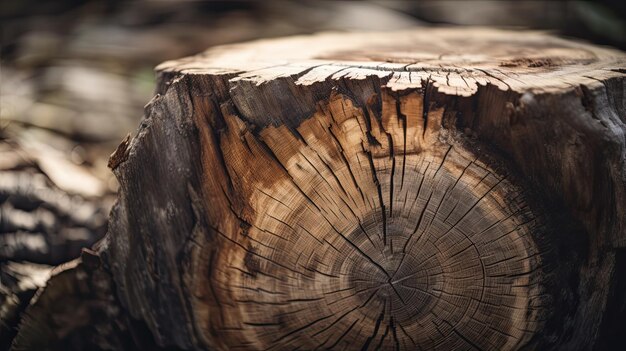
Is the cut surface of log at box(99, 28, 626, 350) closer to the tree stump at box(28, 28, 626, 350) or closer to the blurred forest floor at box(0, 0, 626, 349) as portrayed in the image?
the tree stump at box(28, 28, 626, 350)

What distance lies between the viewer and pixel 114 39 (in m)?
3.33

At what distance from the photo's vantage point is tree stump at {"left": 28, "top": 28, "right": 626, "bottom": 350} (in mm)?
1288

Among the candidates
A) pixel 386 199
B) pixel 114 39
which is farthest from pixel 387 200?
pixel 114 39

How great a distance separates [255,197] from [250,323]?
1.20 ft

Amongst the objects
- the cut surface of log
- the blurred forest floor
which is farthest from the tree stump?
the blurred forest floor

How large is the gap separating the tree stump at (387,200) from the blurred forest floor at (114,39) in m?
1.01

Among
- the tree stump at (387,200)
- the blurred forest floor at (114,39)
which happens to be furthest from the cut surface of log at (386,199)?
the blurred forest floor at (114,39)

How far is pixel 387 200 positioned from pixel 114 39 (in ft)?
8.54

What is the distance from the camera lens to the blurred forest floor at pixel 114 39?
106 inches

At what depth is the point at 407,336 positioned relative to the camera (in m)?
1.42

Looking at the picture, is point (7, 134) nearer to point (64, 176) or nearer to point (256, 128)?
point (64, 176)

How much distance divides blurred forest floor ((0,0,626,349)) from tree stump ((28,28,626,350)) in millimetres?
1007

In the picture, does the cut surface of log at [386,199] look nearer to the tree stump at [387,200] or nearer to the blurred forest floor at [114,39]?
the tree stump at [387,200]

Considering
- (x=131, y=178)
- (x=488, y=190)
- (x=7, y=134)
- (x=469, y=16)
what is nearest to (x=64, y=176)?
(x=7, y=134)
